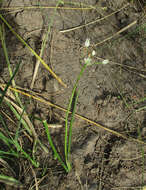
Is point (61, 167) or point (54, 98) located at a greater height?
point (54, 98)

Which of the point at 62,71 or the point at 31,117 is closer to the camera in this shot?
the point at 31,117

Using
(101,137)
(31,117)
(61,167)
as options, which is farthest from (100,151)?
(31,117)

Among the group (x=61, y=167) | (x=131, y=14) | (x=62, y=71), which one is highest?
(x=131, y=14)

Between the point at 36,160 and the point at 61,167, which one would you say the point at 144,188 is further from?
the point at 36,160

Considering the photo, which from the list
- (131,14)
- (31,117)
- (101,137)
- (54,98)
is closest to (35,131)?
(31,117)

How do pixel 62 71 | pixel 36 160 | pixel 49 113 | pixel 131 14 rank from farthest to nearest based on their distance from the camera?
pixel 131 14 < pixel 62 71 < pixel 49 113 < pixel 36 160

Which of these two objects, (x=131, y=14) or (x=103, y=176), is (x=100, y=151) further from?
(x=131, y=14)

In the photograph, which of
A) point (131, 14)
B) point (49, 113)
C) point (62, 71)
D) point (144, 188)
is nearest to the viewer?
point (144, 188)
